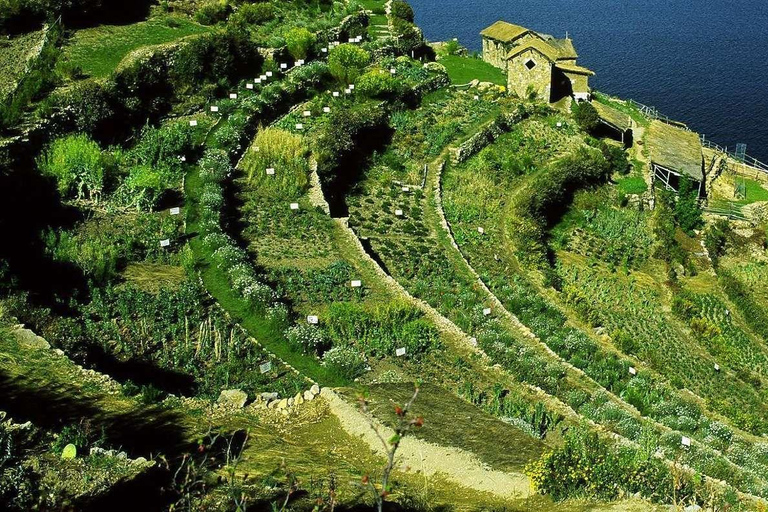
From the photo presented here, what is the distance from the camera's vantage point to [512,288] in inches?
1173

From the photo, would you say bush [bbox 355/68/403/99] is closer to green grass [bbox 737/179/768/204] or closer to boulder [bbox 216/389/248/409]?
green grass [bbox 737/179/768/204]

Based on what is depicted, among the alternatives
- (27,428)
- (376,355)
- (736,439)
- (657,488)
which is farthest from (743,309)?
(27,428)

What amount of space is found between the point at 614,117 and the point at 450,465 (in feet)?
118

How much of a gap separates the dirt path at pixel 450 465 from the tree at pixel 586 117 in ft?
107

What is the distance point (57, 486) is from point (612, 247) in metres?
29.2

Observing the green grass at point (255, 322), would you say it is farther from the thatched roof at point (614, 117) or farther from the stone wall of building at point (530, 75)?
the thatched roof at point (614, 117)

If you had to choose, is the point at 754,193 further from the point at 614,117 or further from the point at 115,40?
the point at 115,40

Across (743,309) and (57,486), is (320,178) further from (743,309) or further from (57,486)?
(57,486)

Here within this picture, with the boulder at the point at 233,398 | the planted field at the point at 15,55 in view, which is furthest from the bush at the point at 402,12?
the boulder at the point at 233,398

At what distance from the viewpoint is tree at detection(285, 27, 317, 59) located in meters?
43.5

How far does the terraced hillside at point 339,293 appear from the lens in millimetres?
15141

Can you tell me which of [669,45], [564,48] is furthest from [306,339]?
[669,45]

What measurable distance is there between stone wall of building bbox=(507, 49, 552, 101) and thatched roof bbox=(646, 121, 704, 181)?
6.08 m

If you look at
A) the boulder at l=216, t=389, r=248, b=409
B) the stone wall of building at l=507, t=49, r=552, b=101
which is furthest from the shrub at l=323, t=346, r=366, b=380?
the stone wall of building at l=507, t=49, r=552, b=101
